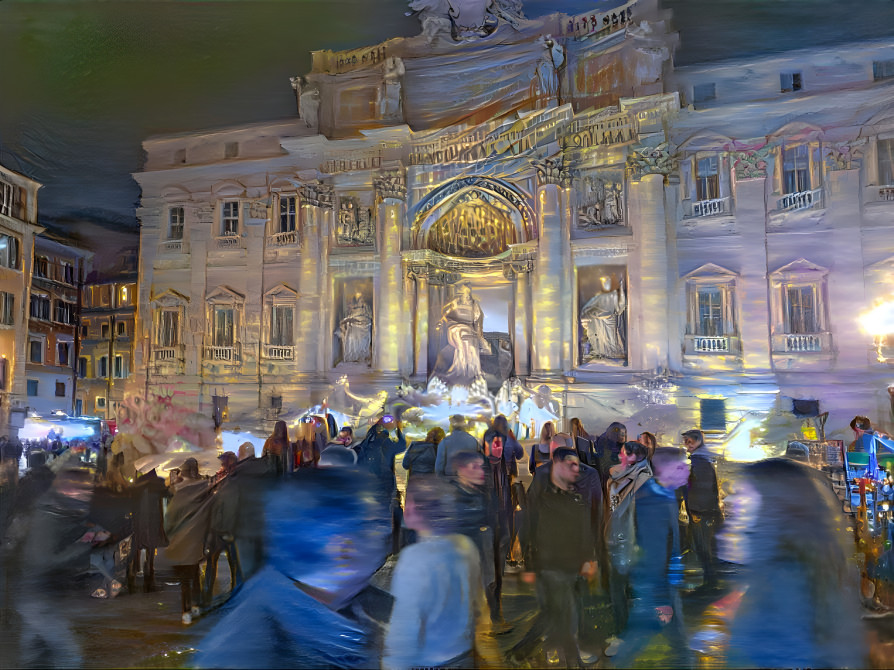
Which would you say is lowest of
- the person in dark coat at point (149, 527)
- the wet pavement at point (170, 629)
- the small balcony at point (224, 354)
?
the wet pavement at point (170, 629)

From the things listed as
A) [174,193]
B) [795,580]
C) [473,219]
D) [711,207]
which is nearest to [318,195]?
[174,193]

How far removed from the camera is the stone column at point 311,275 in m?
7.49

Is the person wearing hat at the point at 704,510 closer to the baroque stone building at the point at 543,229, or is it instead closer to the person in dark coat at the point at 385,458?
the baroque stone building at the point at 543,229

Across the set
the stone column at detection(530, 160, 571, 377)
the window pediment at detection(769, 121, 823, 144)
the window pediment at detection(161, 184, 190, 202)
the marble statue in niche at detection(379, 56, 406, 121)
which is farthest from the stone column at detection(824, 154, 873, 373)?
the window pediment at detection(161, 184, 190, 202)

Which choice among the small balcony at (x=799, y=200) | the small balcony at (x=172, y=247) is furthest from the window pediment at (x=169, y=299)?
the small balcony at (x=799, y=200)

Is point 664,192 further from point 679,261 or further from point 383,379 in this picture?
point 383,379

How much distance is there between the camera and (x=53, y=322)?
7570mm

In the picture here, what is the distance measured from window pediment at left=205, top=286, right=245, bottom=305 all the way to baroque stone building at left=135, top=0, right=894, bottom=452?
2 centimetres

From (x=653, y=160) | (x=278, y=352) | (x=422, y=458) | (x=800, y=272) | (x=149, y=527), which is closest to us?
(x=422, y=458)

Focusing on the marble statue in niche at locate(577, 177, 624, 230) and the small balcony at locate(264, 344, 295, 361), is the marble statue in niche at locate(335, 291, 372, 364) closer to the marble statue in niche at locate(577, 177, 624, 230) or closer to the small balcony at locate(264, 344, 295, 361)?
the small balcony at locate(264, 344, 295, 361)

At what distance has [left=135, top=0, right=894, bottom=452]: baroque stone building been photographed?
6.59m

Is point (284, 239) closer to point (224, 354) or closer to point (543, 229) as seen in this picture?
point (224, 354)

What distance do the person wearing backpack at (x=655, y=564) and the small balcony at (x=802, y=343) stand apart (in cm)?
163

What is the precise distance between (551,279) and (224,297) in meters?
3.63
